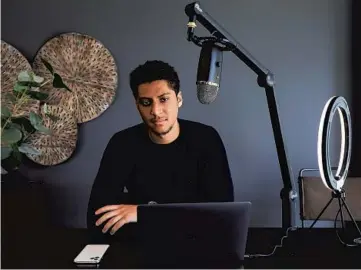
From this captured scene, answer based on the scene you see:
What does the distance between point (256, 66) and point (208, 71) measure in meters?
0.19

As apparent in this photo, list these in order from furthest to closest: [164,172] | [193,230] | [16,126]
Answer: [164,172]
[16,126]
[193,230]

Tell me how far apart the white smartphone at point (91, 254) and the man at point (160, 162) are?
466 millimetres

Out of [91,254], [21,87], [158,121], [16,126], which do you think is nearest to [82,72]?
[158,121]

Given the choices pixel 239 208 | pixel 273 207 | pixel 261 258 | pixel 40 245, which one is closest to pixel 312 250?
pixel 261 258

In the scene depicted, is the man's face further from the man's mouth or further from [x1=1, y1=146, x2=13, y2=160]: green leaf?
[x1=1, y1=146, x2=13, y2=160]: green leaf

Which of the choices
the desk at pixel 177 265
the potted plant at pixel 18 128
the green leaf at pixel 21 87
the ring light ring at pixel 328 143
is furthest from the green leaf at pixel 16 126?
the ring light ring at pixel 328 143

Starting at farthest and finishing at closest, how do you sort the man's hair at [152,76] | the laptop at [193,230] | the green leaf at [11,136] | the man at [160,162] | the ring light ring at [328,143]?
the man's hair at [152,76] → the man at [160,162] → the ring light ring at [328,143] → the green leaf at [11,136] → the laptop at [193,230]

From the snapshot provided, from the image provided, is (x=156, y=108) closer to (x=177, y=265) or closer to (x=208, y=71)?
(x=208, y=71)

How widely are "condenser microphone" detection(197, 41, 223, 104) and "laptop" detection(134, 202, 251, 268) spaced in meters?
0.43

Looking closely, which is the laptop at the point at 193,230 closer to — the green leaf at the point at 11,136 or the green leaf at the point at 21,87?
the green leaf at the point at 11,136

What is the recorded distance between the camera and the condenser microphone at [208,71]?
61.1 inches

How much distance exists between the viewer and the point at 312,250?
1.53m

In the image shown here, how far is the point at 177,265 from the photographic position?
1307 millimetres

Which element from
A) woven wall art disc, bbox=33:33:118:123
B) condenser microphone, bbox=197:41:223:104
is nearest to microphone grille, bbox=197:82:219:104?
condenser microphone, bbox=197:41:223:104
